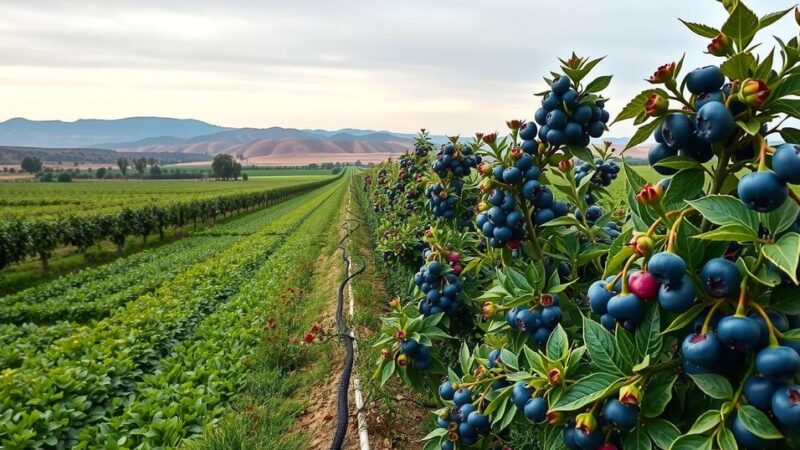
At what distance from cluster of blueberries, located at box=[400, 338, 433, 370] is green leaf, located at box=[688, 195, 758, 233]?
2.08 m

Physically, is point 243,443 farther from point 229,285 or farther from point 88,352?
point 229,285

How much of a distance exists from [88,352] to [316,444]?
455 cm

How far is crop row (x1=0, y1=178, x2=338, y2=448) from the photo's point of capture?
4.80 metres

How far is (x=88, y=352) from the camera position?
263 inches

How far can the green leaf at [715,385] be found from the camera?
120 centimetres

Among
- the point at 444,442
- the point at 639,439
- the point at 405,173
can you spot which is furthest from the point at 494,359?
the point at 405,173

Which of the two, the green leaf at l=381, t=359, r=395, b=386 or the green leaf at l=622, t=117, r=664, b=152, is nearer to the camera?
the green leaf at l=622, t=117, r=664, b=152

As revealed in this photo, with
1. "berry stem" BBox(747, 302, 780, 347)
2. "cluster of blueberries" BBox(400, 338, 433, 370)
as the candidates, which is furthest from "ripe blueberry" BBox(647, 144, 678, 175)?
"cluster of blueberries" BBox(400, 338, 433, 370)

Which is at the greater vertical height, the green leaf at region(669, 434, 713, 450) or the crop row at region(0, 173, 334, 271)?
the green leaf at region(669, 434, 713, 450)

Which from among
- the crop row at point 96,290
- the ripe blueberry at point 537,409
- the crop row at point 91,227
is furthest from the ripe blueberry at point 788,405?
the crop row at point 91,227

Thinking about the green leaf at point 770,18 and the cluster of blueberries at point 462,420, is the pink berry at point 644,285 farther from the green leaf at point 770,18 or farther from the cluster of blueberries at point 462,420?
the cluster of blueberries at point 462,420

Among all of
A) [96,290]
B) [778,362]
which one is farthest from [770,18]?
[96,290]

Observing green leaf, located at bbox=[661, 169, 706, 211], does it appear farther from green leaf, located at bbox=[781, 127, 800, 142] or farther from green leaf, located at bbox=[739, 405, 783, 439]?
green leaf, located at bbox=[739, 405, 783, 439]

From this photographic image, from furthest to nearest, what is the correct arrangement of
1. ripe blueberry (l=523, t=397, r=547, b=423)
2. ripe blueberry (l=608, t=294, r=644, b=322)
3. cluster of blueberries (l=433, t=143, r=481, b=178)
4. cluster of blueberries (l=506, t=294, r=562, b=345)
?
cluster of blueberries (l=433, t=143, r=481, b=178), cluster of blueberries (l=506, t=294, r=562, b=345), ripe blueberry (l=523, t=397, r=547, b=423), ripe blueberry (l=608, t=294, r=644, b=322)
